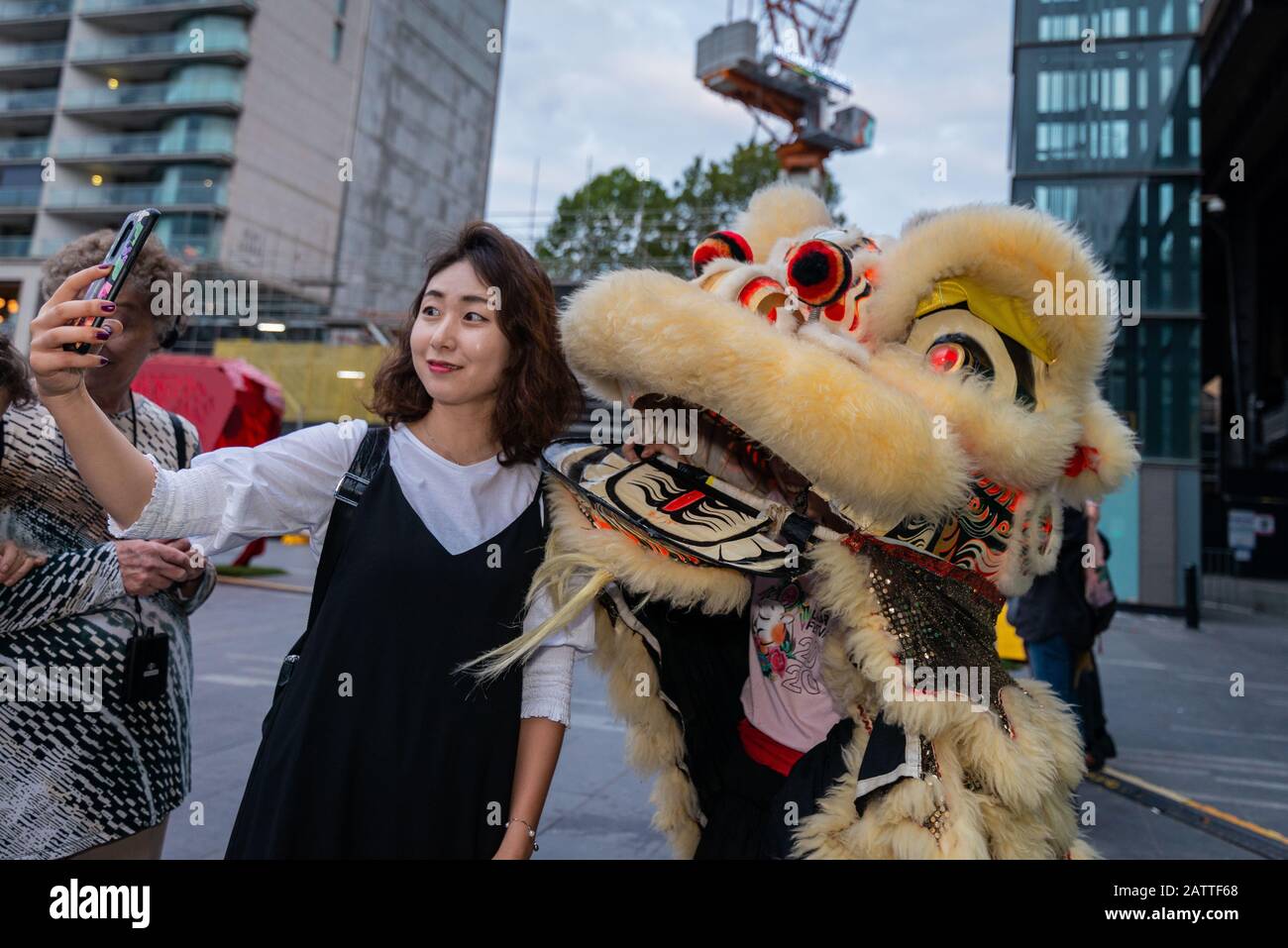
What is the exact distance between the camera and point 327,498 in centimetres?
162

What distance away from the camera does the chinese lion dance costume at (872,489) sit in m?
1.50

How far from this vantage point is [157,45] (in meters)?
30.7

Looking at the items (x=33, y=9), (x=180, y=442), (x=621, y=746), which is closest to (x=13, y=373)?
(x=180, y=442)

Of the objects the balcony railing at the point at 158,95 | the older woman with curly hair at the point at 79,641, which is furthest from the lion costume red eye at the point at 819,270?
the balcony railing at the point at 158,95

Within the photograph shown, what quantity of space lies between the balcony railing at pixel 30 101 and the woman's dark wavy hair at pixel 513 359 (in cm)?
3942

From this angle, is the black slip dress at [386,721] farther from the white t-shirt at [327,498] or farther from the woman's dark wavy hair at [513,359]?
the woman's dark wavy hair at [513,359]

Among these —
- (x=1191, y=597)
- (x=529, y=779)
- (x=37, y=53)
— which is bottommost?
(x=529, y=779)

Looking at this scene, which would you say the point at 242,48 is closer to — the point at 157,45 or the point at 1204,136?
the point at 157,45

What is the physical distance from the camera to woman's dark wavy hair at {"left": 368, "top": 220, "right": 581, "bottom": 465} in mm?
1719

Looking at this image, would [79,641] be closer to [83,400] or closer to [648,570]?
[83,400]

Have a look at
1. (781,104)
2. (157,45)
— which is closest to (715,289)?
(781,104)

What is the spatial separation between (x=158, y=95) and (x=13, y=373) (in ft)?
120

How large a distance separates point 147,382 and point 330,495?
10.1 m

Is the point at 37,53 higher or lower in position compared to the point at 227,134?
higher
